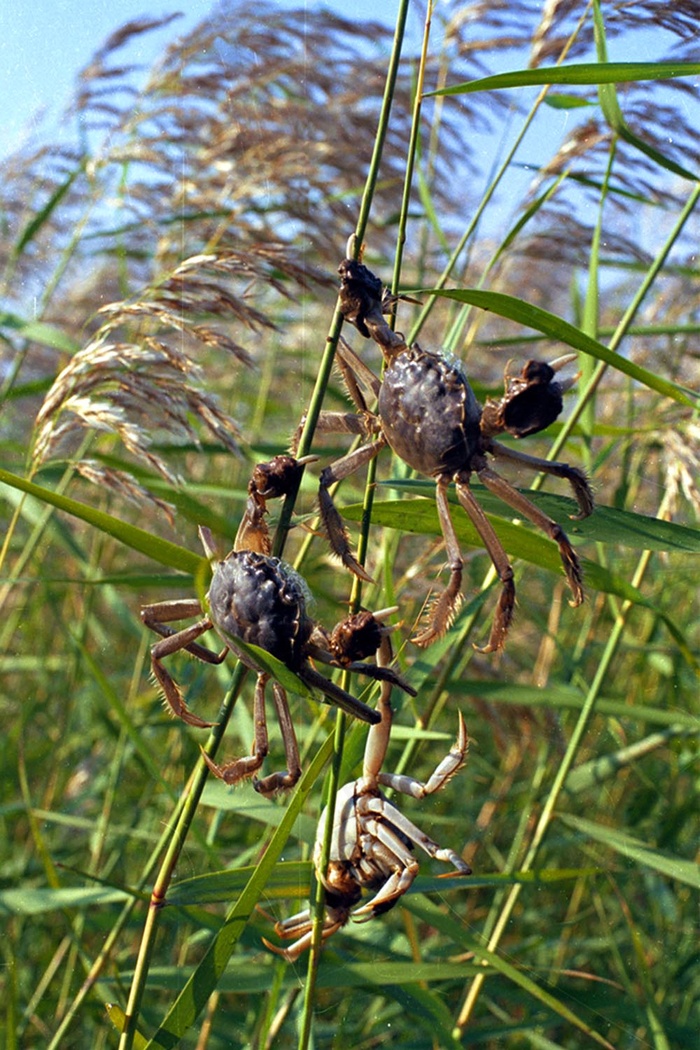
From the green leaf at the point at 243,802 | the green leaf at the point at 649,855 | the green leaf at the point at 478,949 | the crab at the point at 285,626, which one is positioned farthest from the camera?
the green leaf at the point at 649,855

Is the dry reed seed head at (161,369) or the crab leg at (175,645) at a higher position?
the dry reed seed head at (161,369)

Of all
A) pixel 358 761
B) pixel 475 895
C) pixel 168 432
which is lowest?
pixel 475 895

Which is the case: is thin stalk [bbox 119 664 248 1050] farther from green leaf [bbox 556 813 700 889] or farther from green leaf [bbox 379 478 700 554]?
green leaf [bbox 556 813 700 889]

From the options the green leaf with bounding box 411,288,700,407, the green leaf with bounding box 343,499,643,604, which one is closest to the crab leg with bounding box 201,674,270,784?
the green leaf with bounding box 343,499,643,604

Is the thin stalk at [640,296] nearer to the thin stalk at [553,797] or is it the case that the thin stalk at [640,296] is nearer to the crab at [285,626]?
the thin stalk at [553,797]

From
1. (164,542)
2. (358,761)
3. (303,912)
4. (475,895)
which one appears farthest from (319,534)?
(475,895)

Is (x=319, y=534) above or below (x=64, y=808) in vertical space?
above

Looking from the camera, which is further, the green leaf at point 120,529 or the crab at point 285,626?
the green leaf at point 120,529

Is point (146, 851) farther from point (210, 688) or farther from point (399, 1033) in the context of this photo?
point (399, 1033)

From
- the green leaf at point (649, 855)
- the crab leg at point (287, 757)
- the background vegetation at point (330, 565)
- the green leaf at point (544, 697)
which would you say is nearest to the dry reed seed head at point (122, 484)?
the background vegetation at point (330, 565)

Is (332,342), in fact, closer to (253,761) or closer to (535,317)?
(535,317)
